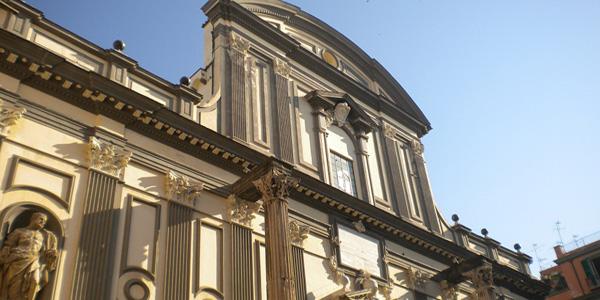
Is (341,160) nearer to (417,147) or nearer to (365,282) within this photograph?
(365,282)

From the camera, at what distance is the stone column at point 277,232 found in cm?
1289

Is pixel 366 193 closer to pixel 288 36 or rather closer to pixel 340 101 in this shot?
pixel 340 101

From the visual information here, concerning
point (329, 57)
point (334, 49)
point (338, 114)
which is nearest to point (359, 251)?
point (338, 114)

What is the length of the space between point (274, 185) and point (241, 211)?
174cm

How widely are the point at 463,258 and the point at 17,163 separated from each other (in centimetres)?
1669

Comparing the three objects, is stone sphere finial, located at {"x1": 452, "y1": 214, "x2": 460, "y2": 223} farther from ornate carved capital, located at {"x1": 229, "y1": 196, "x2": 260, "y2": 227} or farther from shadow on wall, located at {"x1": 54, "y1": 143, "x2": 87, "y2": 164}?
shadow on wall, located at {"x1": 54, "y1": 143, "x2": 87, "y2": 164}

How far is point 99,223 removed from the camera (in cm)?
1263

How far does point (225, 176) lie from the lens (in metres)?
16.1

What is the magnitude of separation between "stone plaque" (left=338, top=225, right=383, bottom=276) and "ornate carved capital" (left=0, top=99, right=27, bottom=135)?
9887mm

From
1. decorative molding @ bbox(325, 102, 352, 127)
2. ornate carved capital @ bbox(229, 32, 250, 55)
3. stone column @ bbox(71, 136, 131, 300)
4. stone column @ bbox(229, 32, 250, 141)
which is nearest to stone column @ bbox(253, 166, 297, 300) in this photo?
stone column @ bbox(229, 32, 250, 141)

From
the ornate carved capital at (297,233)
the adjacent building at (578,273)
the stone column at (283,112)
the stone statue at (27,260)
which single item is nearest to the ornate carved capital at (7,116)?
the stone statue at (27,260)

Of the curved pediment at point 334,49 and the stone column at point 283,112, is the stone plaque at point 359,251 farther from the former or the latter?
the curved pediment at point 334,49

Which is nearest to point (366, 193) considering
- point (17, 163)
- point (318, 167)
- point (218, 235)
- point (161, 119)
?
point (318, 167)

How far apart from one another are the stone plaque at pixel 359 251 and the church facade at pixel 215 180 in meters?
0.05
